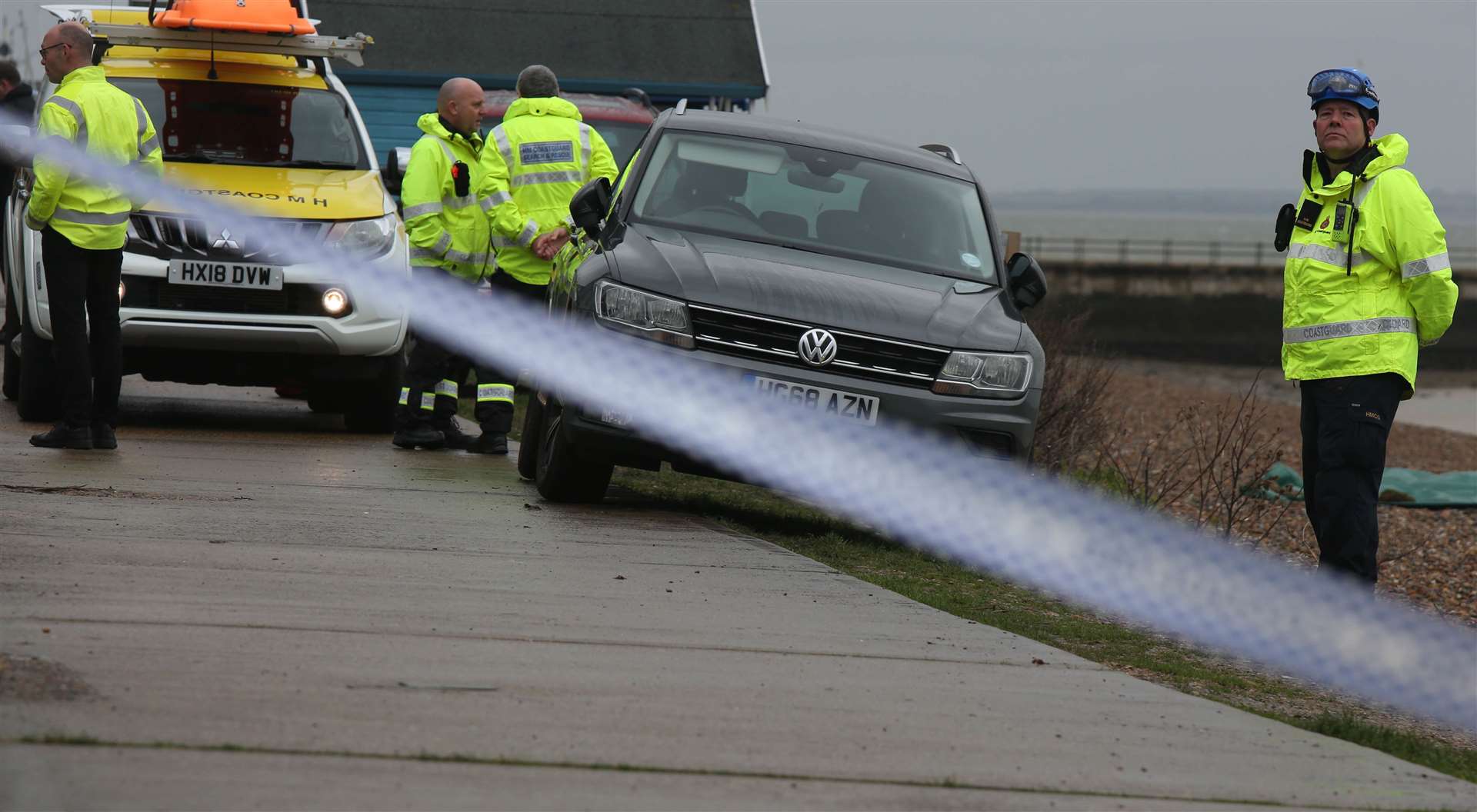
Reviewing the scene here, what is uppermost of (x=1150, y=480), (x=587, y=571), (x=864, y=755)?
(x=864, y=755)

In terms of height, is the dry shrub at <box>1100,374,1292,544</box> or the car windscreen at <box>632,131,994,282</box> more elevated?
the car windscreen at <box>632,131,994,282</box>

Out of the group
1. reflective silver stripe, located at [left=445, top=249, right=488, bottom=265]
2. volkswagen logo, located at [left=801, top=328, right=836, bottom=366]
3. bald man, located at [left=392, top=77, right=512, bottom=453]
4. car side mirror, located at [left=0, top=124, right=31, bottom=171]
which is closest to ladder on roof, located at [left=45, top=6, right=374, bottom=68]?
car side mirror, located at [left=0, top=124, right=31, bottom=171]

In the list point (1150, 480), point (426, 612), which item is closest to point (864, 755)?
point (426, 612)

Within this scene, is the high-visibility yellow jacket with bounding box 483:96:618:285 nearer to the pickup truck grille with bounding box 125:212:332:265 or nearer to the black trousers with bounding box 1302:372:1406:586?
the pickup truck grille with bounding box 125:212:332:265

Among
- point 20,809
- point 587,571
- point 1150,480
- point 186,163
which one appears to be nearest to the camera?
point 20,809

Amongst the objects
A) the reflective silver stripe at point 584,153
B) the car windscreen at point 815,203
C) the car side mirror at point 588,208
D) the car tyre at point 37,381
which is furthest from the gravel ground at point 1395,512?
the car tyre at point 37,381

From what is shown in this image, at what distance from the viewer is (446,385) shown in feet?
34.2

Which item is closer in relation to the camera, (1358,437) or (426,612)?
(426,612)

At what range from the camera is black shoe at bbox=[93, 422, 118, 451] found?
30.5 feet

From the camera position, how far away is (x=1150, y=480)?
48.4ft

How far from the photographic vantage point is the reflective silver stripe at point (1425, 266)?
6.66 meters

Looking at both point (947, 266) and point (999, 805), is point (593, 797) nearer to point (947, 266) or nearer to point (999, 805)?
point (999, 805)

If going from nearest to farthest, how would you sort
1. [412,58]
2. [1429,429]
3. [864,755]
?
[864,755]
[412,58]
[1429,429]

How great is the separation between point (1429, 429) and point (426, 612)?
2245 cm
